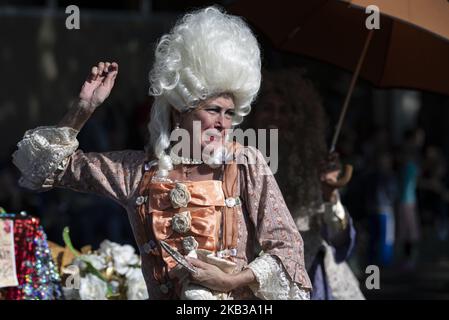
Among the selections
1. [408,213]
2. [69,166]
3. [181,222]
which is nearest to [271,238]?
[181,222]

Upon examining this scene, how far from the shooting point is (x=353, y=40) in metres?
5.58

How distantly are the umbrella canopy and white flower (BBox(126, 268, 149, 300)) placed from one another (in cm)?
144

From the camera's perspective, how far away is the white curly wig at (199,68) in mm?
3861

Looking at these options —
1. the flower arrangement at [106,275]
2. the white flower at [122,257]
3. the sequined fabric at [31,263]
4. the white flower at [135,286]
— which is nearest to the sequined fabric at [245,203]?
Answer: the sequined fabric at [31,263]

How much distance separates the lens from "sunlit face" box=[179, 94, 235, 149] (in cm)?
390

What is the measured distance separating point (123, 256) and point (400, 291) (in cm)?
551

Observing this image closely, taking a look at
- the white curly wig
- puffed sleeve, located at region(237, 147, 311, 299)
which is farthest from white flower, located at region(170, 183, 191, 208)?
puffed sleeve, located at region(237, 147, 311, 299)

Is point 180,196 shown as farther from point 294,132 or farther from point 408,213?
point 408,213

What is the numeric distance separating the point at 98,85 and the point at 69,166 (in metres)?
0.32

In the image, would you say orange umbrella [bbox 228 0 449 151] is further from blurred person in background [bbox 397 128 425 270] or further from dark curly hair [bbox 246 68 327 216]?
blurred person in background [bbox 397 128 425 270]

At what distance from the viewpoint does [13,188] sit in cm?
948
